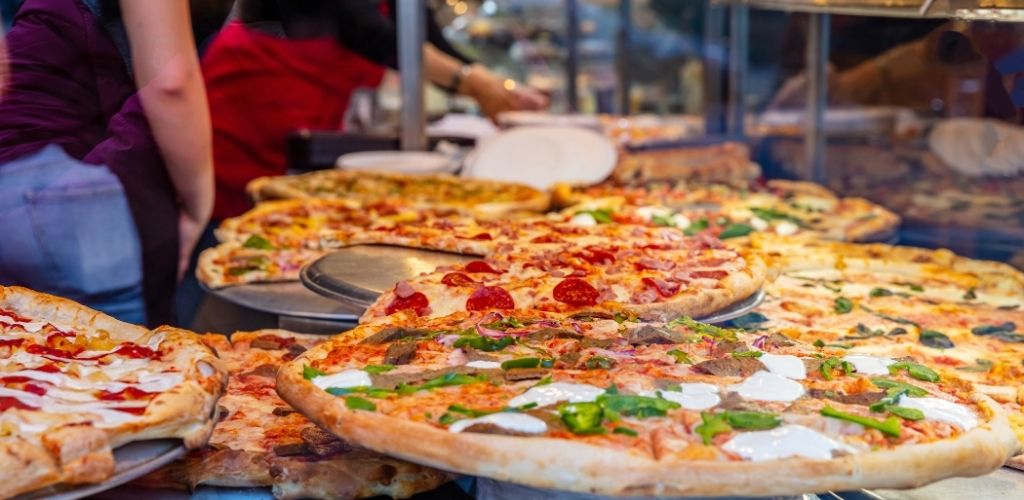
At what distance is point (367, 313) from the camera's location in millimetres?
2775

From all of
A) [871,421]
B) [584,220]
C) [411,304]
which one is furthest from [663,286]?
[584,220]

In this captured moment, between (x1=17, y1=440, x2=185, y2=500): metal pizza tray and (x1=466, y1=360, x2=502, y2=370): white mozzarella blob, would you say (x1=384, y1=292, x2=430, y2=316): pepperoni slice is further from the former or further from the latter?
(x1=17, y1=440, x2=185, y2=500): metal pizza tray

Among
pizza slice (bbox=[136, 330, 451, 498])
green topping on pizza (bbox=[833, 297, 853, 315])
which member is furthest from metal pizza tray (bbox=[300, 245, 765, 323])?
pizza slice (bbox=[136, 330, 451, 498])

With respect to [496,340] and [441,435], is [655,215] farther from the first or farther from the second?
[441,435]

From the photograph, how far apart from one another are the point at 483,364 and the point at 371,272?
125 centimetres

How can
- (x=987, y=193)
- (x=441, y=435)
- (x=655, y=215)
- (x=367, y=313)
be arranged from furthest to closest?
(x=987, y=193) < (x=655, y=215) < (x=367, y=313) < (x=441, y=435)

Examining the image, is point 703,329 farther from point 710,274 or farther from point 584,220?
point 584,220

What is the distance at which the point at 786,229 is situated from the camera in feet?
14.9

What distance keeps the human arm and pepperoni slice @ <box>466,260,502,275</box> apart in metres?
1.05

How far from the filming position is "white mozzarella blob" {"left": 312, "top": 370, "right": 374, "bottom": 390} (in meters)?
2.02

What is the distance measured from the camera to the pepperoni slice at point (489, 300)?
2770 mm

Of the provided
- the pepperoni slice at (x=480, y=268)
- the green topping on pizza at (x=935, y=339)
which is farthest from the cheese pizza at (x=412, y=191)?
the green topping on pizza at (x=935, y=339)

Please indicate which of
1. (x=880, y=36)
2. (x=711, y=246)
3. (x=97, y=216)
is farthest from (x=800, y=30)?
(x=97, y=216)

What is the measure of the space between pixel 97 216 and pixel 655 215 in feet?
6.91
